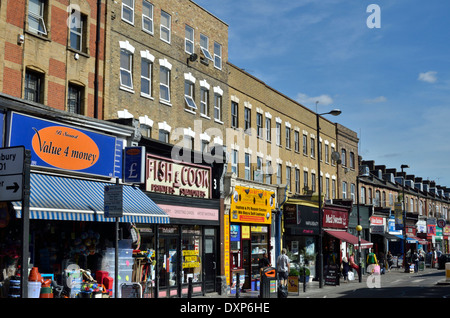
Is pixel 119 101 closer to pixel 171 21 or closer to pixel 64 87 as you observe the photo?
pixel 64 87

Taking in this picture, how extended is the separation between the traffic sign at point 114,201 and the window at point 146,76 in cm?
1161

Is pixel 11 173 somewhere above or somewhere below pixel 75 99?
below

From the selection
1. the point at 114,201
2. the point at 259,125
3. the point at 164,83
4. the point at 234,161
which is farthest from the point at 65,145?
the point at 259,125

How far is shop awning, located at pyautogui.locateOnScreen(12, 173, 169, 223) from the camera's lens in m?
14.9

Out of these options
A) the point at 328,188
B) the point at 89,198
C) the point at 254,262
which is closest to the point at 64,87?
the point at 89,198

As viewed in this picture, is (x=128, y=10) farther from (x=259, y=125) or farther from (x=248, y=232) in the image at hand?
(x=259, y=125)

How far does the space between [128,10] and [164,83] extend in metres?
3.88

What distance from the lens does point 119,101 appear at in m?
23.0

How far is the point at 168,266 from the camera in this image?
74.3 feet

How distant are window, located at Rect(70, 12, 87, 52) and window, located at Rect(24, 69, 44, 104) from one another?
2269mm

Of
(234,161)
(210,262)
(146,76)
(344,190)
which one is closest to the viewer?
(146,76)

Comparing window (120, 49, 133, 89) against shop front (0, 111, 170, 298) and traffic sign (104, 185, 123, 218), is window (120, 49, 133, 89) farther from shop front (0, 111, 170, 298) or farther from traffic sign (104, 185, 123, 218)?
traffic sign (104, 185, 123, 218)

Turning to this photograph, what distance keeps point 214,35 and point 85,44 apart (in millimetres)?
11094

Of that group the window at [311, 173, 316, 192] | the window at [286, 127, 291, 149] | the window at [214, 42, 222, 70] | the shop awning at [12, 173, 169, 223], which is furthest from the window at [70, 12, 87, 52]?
the window at [311, 173, 316, 192]
